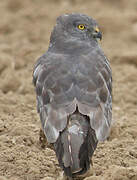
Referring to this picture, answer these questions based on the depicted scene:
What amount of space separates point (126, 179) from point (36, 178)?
82 cm

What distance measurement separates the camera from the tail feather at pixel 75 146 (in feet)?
13.4

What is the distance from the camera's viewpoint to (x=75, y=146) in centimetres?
411

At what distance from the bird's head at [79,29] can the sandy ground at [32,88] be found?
1.11 metres

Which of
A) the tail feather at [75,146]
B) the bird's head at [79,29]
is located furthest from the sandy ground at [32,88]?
the bird's head at [79,29]

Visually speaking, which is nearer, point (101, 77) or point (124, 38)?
point (101, 77)

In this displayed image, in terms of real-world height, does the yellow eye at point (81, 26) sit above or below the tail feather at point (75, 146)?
above

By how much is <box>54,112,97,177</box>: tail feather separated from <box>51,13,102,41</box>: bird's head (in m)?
1.22

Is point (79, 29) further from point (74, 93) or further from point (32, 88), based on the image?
point (32, 88)

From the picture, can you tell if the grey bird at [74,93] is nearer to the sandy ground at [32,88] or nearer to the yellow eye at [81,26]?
the yellow eye at [81,26]

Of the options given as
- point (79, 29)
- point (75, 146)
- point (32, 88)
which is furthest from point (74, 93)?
point (32, 88)

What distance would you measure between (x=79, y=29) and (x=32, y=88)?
6.52 ft

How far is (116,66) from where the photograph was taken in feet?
26.1

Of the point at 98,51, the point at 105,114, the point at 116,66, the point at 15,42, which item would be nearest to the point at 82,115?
the point at 105,114

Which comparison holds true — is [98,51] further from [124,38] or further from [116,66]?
[124,38]
